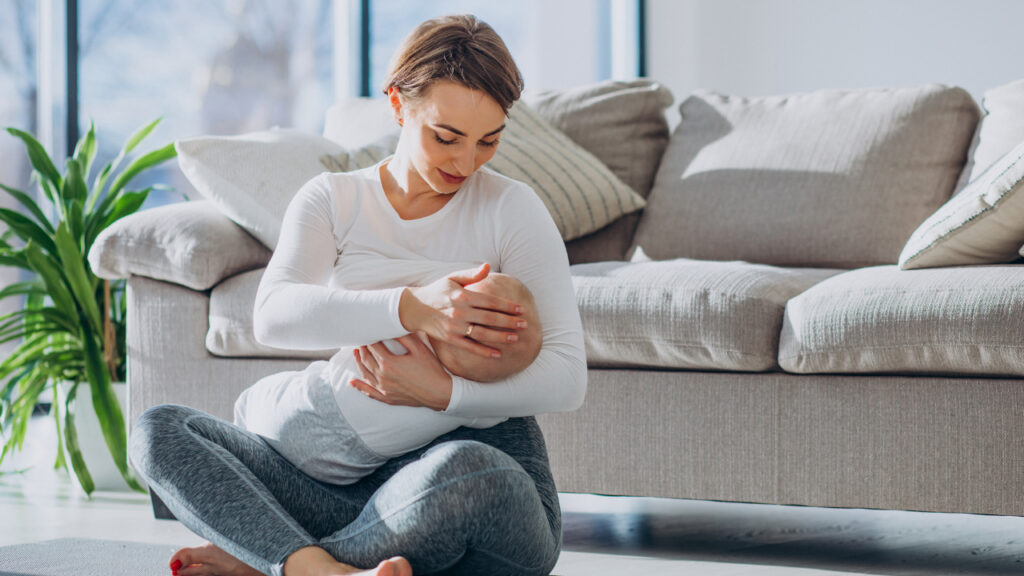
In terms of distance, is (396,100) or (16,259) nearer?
(396,100)

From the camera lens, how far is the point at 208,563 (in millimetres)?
1448

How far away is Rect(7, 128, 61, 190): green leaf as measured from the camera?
271 cm

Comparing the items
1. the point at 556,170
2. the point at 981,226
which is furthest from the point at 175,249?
the point at 981,226

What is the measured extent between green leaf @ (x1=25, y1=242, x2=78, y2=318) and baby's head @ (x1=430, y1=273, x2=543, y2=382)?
61.8 inches

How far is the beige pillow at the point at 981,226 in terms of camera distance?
1863mm

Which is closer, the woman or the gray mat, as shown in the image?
the woman

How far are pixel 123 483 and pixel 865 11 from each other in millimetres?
3520

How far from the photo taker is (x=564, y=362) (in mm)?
1409

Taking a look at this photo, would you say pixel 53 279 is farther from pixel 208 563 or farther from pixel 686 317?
pixel 686 317

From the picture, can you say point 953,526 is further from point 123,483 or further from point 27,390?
point 27,390

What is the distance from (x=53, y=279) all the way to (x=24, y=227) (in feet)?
0.45

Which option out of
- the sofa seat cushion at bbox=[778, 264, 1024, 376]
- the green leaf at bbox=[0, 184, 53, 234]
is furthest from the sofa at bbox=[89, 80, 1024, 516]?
the green leaf at bbox=[0, 184, 53, 234]

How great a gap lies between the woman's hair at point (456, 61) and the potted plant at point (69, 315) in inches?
57.1

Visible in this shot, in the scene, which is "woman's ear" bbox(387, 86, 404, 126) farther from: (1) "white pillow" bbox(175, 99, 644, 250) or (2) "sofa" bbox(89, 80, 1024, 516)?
(1) "white pillow" bbox(175, 99, 644, 250)
